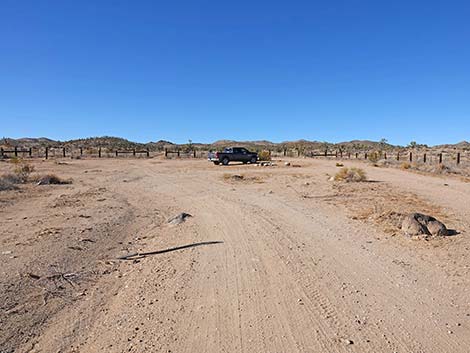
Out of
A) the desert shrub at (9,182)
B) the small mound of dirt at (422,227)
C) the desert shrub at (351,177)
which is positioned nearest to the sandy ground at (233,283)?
the small mound of dirt at (422,227)

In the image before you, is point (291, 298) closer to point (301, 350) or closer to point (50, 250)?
point (301, 350)

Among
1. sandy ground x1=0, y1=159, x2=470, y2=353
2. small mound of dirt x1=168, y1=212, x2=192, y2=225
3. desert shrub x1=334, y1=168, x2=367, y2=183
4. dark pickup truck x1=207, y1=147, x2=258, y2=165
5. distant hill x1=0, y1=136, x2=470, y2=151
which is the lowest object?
sandy ground x1=0, y1=159, x2=470, y2=353

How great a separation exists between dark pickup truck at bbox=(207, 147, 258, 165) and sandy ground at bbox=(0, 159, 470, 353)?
3098 cm

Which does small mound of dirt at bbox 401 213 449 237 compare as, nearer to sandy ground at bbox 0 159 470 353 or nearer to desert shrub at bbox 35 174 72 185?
sandy ground at bbox 0 159 470 353

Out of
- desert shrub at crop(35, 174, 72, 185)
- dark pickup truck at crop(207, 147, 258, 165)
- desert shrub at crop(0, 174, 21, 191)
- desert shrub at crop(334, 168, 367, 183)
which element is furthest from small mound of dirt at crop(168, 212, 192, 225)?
dark pickup truck at crop(207, 147, 258, 165)

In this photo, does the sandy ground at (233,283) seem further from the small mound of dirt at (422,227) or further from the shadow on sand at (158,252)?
the small mound of dirt at (422,227)

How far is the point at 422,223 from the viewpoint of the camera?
9.63 meters

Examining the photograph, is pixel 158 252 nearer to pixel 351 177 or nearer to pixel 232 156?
pixel 351 177

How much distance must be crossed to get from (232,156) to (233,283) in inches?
1491

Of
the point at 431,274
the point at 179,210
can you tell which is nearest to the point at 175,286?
the point at 431,274

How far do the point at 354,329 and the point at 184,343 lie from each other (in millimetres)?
2030

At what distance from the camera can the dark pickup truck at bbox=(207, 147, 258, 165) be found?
43.6 meters

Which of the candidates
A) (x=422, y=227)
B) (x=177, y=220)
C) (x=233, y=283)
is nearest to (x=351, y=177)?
(x=422, y=227)

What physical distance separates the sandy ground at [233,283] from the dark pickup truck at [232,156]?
1220 inches
